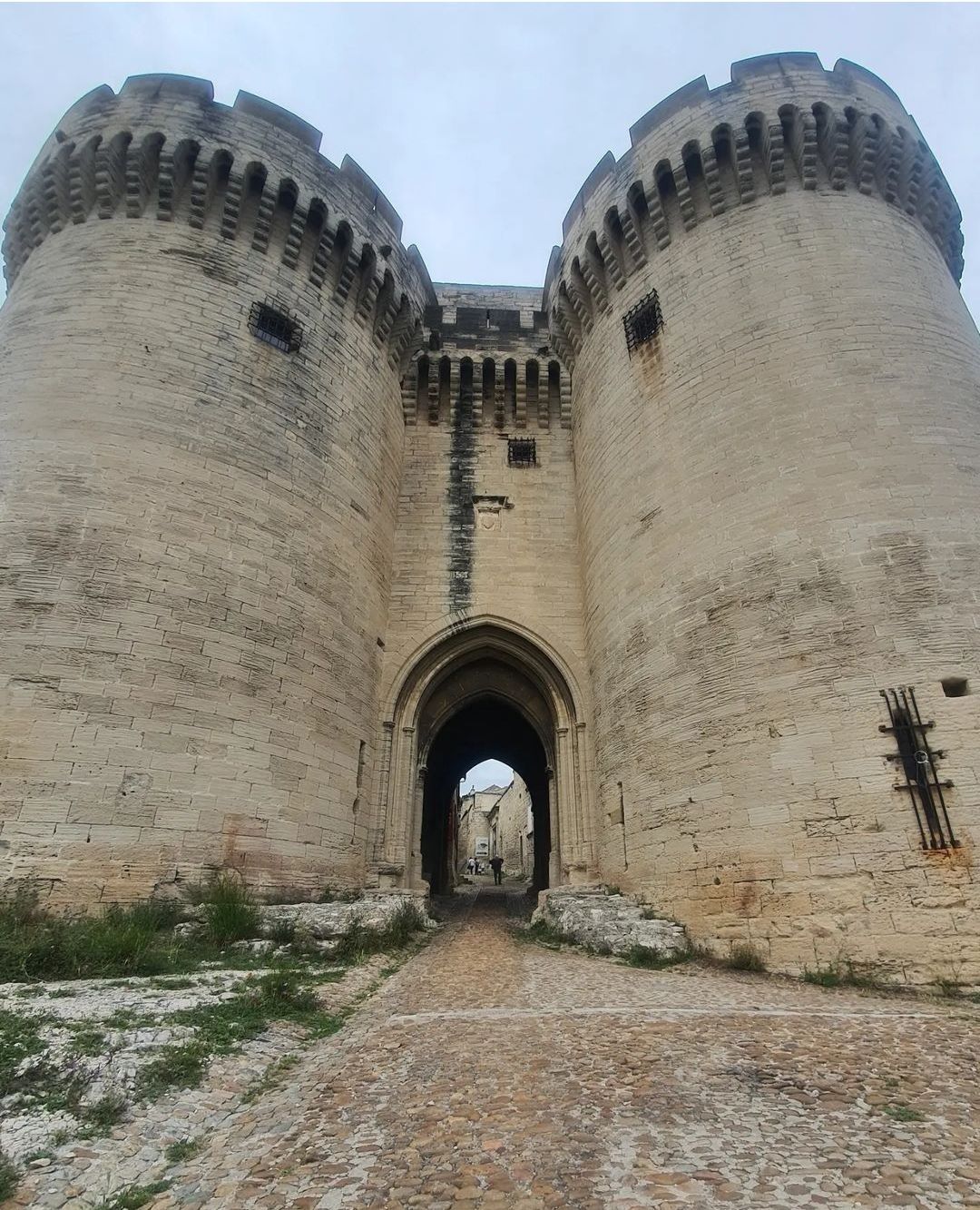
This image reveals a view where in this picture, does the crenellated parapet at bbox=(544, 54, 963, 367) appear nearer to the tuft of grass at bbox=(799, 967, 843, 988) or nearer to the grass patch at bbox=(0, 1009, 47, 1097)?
the tuft of grass at bbox=(799, 967, 843, 988)

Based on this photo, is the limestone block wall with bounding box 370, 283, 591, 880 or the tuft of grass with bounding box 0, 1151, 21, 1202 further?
the limestone block wall with bounding box 370, 283, 591, 880

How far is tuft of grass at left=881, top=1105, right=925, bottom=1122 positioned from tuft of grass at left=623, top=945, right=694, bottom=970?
4.12 m

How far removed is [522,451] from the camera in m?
12.8

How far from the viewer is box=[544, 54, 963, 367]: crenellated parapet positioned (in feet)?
31.0

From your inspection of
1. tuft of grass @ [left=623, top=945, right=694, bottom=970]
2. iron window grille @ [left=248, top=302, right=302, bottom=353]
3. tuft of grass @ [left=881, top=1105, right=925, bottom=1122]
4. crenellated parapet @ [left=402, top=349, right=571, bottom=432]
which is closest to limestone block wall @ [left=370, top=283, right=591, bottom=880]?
crenellated parapet @ [left=402, top=349, right=571, bottom=432]

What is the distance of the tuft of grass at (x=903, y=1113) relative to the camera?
8.46 ft

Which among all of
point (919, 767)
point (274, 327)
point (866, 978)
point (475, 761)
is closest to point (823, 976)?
point (866, 978)

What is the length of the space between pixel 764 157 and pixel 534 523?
6.40 m

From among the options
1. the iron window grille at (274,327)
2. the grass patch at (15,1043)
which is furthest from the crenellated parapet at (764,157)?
the grass patch at (15,1043)

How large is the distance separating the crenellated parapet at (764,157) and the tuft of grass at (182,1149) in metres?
11.7

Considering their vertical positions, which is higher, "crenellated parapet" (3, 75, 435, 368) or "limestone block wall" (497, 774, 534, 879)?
"crenellated parapet" (3, 75, 435, 368)

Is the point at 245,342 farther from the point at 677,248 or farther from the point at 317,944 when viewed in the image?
the point at 317,944

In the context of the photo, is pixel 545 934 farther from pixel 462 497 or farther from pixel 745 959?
pixel 462 497

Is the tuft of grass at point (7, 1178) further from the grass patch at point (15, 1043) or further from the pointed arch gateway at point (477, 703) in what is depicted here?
the pointed arch gateway at point (477, 703)
